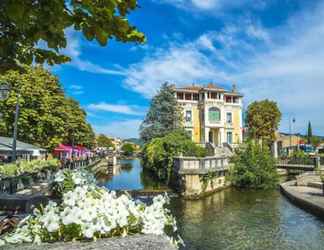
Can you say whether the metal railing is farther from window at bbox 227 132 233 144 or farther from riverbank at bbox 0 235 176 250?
riverbank at bbox 0 235 176 250

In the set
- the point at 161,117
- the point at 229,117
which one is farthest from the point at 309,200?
the point at 229,117

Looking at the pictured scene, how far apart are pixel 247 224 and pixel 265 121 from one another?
131ft

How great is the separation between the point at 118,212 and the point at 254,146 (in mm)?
29538

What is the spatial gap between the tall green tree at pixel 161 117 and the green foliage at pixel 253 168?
16.7 metres

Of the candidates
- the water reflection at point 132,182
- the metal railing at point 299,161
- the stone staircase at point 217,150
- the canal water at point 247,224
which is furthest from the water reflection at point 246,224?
the metal railing at point 299,161

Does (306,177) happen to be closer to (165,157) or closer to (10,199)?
(165,157)

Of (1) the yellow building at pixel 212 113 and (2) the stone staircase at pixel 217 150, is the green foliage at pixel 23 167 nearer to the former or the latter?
(2) the stone staircase at pixel 217 150

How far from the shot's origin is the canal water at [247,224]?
12633 mm

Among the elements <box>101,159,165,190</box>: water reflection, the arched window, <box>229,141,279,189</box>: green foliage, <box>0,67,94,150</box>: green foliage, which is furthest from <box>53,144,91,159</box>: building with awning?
the arched window

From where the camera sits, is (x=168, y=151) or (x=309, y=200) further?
(x=168, y=151)

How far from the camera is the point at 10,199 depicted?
21.5 ft

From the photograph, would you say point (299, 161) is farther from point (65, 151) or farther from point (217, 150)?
point (65, 151)

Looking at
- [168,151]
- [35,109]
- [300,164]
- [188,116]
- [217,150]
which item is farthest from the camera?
[188,116]

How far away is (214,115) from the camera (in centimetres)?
5203
